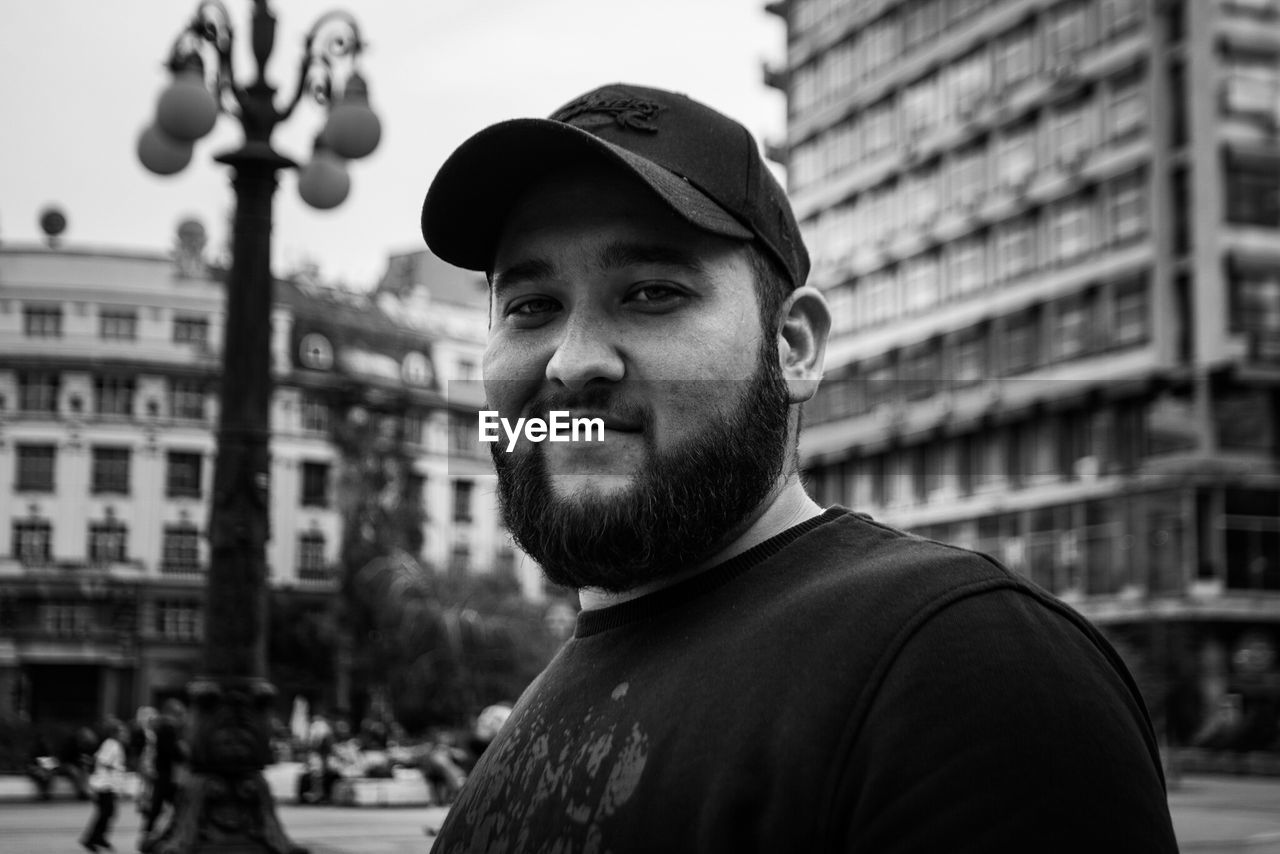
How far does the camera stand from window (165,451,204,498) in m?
63.8

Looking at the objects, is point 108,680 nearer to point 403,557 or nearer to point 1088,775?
point 403,557

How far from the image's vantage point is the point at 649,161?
1.73 meters

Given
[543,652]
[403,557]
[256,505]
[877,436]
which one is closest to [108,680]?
[403,557]

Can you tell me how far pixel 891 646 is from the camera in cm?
139

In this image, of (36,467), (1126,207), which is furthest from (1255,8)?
(36,467)

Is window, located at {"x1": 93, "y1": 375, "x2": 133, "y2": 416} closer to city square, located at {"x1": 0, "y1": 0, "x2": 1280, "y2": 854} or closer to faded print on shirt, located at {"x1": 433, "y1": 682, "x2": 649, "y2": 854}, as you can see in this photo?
city square, located at {"x1": 0, "y1": 0, "x2": 1280, "y2": 854}

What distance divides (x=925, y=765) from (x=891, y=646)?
133mm

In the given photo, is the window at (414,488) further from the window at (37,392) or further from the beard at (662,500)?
the beard at (662,500)

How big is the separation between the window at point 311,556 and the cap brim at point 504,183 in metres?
64.6

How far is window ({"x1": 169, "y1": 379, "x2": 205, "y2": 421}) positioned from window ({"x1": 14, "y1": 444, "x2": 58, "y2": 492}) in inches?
194

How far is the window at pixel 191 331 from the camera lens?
62219 mm

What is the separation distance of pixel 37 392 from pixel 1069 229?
39671mm

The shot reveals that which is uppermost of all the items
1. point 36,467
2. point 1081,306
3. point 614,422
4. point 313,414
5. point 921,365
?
point 1081,306

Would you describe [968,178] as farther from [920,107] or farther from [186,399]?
[186,399]
